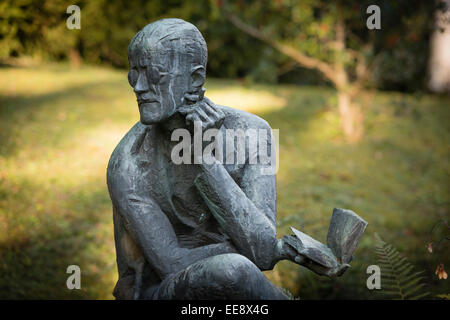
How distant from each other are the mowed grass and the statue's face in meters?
2.11

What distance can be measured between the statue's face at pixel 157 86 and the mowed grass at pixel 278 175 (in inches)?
83.0

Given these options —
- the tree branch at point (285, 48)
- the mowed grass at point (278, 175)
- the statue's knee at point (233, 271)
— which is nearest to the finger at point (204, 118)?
the statue's knee at point (233, 271)

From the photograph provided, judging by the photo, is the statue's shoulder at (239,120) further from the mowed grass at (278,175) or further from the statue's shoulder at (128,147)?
the mowed grass at (278,175)

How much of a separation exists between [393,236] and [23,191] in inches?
167

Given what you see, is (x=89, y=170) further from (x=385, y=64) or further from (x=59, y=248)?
(x=385, y=64)

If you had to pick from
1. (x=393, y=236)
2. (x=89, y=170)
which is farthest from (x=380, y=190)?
(x=89, y=170)

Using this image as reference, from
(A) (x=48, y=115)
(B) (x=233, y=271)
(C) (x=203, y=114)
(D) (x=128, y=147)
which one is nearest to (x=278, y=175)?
(A) (x=48, y=115)

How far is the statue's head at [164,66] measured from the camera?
2162 mm

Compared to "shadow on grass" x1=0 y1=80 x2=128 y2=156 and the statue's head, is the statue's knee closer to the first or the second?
the statue's head

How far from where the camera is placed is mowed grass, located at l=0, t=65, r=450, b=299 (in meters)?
4.36

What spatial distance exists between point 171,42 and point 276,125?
6.35 meters

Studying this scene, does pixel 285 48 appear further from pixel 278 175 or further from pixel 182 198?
pixel 182 198

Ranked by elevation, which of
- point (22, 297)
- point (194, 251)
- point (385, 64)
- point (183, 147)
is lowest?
point (22, 297)
